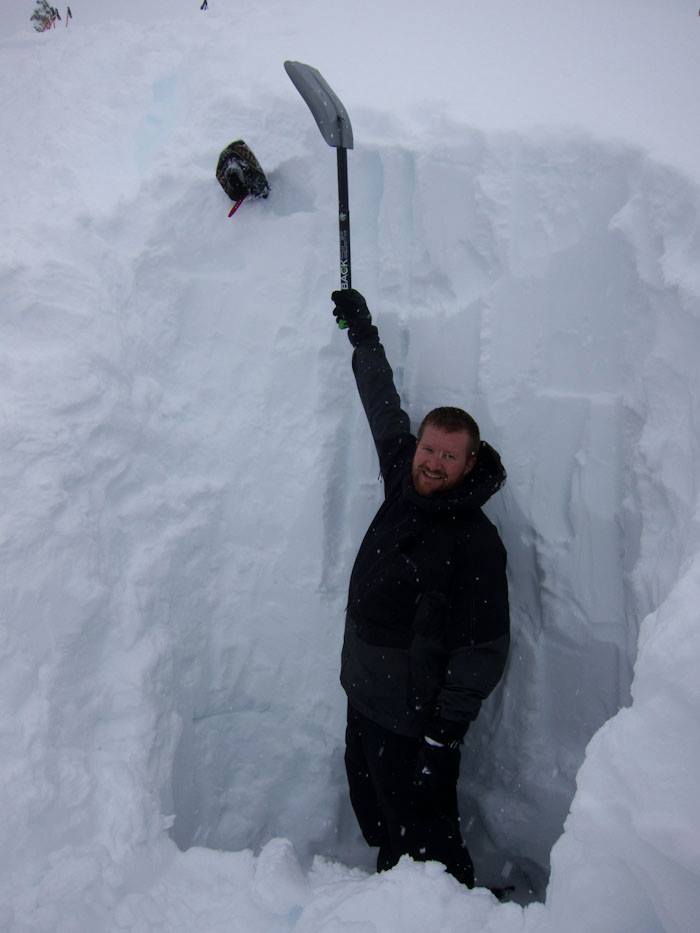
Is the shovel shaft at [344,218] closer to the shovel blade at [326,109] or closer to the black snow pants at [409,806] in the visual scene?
the shovel blade at [326,109]

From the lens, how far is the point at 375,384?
8.68 feet

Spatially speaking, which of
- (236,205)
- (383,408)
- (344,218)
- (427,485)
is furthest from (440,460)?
(236,205)

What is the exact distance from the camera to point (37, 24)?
5082 mm

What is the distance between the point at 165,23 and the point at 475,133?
261 cm

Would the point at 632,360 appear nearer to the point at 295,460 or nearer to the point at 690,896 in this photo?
the point at 295,460

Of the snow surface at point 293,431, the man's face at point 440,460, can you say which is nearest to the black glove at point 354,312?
the snow surface at point 293,431

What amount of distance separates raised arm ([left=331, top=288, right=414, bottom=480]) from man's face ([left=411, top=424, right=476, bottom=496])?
222 mm

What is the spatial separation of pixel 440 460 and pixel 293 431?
85 centimetres

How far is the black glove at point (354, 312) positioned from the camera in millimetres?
2703

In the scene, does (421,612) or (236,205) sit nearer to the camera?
(421,612)

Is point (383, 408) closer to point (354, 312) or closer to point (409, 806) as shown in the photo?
point (354, 312)

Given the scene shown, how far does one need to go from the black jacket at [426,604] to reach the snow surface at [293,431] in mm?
362

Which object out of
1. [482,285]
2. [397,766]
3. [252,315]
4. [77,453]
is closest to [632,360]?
[482,285]

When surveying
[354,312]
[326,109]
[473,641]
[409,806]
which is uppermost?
[326,109]
